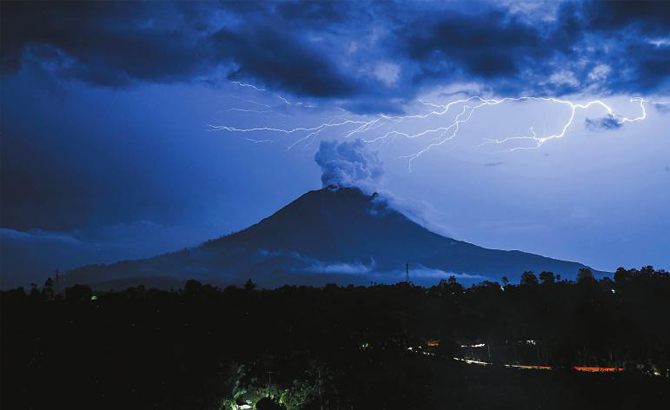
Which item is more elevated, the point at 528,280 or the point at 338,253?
the point at 338,253

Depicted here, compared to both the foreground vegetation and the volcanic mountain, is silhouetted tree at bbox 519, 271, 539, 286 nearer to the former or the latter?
the foreground vegetation

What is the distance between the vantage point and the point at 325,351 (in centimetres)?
3378

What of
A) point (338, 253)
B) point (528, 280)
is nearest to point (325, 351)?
point (528, 280)

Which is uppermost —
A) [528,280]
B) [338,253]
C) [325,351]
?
[338,253]

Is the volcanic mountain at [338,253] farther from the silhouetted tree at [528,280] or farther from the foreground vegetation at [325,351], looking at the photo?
the foreground vegetation at [325,351]

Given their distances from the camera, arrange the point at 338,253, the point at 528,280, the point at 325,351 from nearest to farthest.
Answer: the point at 325,351 → the point at 528,280 → the point at 338,253

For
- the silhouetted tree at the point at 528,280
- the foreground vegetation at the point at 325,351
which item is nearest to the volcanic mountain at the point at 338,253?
the silhouetted tree at the point at 528,280

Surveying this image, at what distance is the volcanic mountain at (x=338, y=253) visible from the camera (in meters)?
152

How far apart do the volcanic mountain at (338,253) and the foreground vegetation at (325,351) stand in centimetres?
10682

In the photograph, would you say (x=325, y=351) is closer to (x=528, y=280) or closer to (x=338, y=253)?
(x=528, y=280)

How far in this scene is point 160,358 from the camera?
30.3 metres

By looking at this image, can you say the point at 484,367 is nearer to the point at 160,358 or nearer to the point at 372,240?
the point at 160,358

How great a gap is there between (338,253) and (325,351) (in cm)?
12205

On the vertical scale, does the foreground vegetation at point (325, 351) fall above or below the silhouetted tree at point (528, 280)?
below
